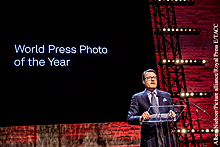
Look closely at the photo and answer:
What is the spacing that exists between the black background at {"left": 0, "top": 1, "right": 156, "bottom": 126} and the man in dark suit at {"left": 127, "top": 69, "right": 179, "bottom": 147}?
2.82 metres

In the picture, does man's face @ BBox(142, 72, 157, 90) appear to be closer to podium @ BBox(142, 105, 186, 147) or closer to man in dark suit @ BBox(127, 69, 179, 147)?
man in dark suit @ BBox(127, 69, 179, 147)

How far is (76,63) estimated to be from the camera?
5793 millimetres

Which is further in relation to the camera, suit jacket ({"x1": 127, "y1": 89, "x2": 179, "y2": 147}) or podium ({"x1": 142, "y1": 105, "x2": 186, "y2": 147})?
suit jacket ({"x1": 127, "y1": 89, "x2": 179, "y2": 147})

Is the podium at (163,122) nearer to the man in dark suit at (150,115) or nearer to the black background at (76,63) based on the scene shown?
the man in dark suit at (150,115)

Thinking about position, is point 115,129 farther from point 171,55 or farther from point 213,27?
point 213,27

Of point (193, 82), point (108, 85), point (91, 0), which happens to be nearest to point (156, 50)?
point (193, 82)

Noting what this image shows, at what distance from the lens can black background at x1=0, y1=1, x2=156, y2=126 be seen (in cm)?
545

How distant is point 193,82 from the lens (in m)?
6.52

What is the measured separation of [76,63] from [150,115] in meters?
3.64

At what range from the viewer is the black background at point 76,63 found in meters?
5.45

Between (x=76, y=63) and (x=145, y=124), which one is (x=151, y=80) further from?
(x=76, y=63)

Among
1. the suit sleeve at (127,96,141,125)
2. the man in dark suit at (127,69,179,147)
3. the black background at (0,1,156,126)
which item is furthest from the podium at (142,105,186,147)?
the black background at (0,1,156,126)

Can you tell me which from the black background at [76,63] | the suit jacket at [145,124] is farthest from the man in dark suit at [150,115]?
the black background at [76,63]

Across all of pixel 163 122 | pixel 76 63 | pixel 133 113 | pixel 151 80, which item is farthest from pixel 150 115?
pixel 76 63
